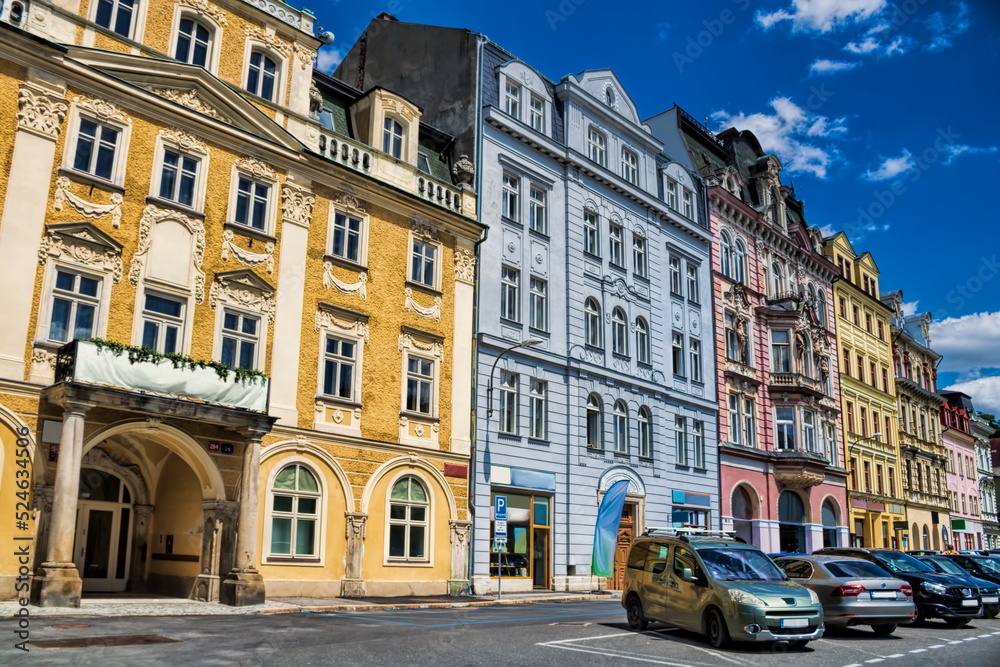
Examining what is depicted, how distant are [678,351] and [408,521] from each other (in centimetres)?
1645

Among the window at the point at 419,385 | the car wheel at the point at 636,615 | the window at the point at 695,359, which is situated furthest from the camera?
the window at the point at 695,359

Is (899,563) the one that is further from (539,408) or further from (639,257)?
(639,257)

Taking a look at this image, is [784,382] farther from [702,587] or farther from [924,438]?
[702,587]

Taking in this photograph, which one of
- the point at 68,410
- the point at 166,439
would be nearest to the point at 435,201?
the point at 166,439

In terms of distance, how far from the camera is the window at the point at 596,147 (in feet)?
115

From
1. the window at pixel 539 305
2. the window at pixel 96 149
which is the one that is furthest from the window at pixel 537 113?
the window at pixel 96 149

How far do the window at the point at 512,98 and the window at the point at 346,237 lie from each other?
8709 millimetres

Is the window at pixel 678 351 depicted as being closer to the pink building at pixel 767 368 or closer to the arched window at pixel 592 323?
the pink building at pixel 767 368

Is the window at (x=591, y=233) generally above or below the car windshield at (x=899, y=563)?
above

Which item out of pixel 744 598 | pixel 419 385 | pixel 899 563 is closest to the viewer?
pixel 744 598

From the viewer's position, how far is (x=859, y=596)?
16750mm

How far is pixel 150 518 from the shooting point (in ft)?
74.6

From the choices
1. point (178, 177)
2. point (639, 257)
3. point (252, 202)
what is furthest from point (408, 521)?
point (639, 257)

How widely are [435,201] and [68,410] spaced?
1344cm
